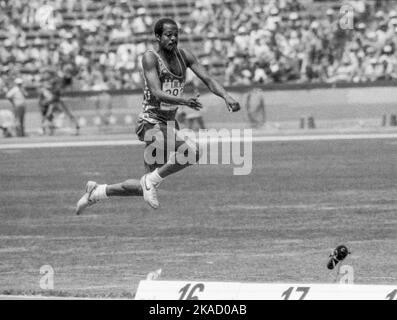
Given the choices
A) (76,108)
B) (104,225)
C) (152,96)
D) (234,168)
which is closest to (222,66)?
(76,108)

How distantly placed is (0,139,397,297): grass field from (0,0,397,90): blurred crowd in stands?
391 cm

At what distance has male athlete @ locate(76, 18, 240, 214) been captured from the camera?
11742 mm

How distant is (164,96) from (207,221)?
7689mm

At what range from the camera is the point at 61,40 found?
120ft

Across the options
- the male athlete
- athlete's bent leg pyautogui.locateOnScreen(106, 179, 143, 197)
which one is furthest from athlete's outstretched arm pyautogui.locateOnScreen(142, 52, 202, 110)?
athlete's bent leg pyautogui.locateOnScreen(106, 179, 143, 197)

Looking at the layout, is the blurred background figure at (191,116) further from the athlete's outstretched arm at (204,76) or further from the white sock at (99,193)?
the athlete's outstretched arm at (204,76)

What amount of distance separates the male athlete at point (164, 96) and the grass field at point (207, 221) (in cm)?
115

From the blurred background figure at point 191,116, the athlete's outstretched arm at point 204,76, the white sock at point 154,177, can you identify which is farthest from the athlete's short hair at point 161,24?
the blurred background figure at point 191,116

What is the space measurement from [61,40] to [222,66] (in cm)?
511

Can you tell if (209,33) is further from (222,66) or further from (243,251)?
(243,251)

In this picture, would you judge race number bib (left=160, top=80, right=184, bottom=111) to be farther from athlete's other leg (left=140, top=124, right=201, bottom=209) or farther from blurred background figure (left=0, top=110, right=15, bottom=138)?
blurred background figure (left=0, top=110, right=15, bottom=138)

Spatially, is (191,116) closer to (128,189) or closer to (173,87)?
(128,189)

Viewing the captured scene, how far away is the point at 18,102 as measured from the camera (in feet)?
109

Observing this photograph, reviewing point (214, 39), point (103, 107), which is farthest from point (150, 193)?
point (214, 39)
